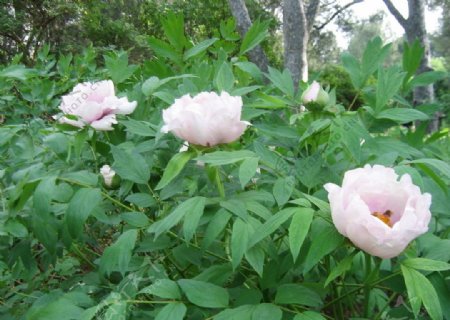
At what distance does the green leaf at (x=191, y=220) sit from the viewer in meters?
0.82

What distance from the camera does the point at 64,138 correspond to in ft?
4.07

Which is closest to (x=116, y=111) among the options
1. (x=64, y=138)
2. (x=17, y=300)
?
(x=64, y=138)

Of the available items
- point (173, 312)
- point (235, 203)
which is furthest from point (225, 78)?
point (173, 312)

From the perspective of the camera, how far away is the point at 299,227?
2.46ft

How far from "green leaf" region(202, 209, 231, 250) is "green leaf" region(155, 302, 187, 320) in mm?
122

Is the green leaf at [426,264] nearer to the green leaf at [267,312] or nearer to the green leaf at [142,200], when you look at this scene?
the green leaf at [267,312]

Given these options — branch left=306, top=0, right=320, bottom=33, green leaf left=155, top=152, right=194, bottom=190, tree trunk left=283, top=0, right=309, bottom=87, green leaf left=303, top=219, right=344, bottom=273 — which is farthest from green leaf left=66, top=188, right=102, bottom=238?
branch left=306, top=0, right=320, bottom=33

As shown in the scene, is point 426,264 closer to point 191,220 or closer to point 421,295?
point 421,295

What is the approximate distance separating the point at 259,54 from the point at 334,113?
5172mm

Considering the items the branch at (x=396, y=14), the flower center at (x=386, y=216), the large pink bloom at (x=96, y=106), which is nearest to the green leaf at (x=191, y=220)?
the flower center at (x=386, y=216)

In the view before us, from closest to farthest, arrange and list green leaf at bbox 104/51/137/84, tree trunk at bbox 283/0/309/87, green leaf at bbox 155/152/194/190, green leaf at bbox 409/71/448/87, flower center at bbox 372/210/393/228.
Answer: flower center at bbox 372/210/393/228, green leaf at bbox 155/152/194/190, green leaf at bbox 409/71/448/87, green leaf at bbox 104/51/137/84, tree trunk at bbox 283/0/309/87

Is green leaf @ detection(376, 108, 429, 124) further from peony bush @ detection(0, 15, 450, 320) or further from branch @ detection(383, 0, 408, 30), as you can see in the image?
branch @ detection(383, 0, 408, 30)

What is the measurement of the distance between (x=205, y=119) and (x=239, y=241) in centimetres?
27

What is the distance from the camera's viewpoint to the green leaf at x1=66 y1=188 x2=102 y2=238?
3.10 ft
